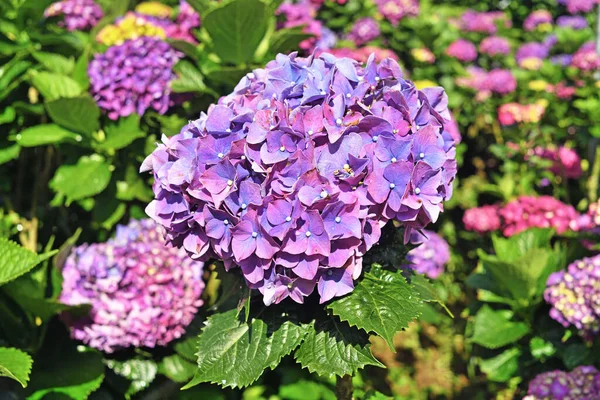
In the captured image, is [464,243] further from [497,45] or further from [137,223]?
[137,223]

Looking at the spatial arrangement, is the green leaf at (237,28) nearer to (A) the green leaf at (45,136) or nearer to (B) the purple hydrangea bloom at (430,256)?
(A) the green leaf at (45,136)

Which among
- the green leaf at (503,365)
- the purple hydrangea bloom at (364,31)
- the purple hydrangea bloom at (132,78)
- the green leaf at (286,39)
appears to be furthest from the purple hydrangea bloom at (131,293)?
the purple hydrangea bloom at (364,31)

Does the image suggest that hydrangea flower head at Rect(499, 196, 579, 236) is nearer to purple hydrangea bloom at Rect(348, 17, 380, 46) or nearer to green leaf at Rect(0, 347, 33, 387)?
purple hydrangea bloom at Rect(348, 17, 380, 46)

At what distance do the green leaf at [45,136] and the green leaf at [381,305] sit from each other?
130 centimetres

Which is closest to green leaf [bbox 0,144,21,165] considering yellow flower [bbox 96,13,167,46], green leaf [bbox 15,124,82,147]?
green leaf [bbox 15,124,82,147]

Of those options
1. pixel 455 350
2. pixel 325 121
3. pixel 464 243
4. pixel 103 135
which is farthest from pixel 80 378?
pixel 464 243

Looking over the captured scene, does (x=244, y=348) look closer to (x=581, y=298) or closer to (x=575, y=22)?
(x=581, y=298)

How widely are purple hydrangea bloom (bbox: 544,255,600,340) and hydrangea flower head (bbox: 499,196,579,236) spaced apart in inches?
22.9

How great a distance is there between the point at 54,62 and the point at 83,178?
1.69 ft

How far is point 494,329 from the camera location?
7.32ft

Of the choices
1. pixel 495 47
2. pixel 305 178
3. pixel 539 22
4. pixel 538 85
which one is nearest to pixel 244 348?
pixel 305 178

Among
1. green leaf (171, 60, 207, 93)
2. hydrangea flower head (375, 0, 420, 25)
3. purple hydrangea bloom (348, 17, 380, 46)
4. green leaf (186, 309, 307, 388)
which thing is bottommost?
purple hydrangea bloom (348, 17, 380, 46)

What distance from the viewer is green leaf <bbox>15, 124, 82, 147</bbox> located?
2.09 metres

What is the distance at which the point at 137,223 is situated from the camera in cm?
203
